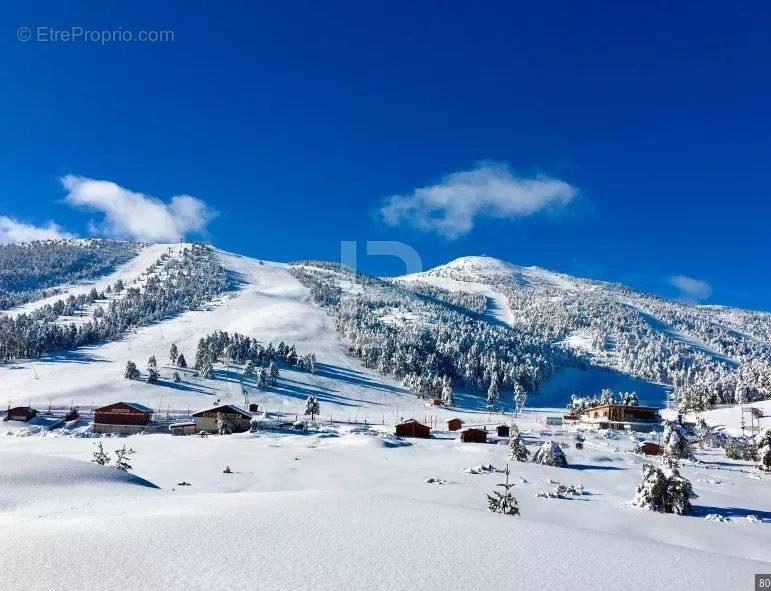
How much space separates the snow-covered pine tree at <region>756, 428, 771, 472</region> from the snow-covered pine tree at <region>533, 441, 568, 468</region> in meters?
23.9

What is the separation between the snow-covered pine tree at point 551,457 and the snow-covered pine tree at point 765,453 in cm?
2387

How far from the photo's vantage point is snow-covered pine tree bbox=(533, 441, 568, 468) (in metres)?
52.6

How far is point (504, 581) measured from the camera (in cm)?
1012

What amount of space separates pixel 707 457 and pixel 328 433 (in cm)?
4902

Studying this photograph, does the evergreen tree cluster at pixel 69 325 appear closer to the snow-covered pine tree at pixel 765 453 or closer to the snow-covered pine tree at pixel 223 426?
the snow-covered pine tree at pixel 223 426

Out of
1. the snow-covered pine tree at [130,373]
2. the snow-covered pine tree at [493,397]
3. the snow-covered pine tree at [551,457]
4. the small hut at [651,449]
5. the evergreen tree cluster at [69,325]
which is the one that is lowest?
the small hut at [651,449]

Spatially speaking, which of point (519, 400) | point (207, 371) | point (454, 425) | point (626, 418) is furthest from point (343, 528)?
point (519, 400)

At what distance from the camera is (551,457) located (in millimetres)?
52750

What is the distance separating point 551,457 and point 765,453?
85.7 feet

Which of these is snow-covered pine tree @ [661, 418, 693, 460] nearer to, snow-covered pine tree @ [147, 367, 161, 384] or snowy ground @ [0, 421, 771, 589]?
snowy ground @ [0, 421, 771, 589]

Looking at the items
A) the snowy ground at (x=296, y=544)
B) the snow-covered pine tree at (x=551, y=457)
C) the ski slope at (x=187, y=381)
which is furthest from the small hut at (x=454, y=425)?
the snowy ground at (x=296, y=544)

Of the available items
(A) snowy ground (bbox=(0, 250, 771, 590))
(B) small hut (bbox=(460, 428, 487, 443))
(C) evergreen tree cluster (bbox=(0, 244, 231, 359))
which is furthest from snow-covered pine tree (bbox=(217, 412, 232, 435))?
(C) evergreen tree cluster (bbox=(0, 244, 231, 359))

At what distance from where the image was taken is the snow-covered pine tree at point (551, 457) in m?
52.6

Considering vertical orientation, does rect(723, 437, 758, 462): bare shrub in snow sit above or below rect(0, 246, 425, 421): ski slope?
below
